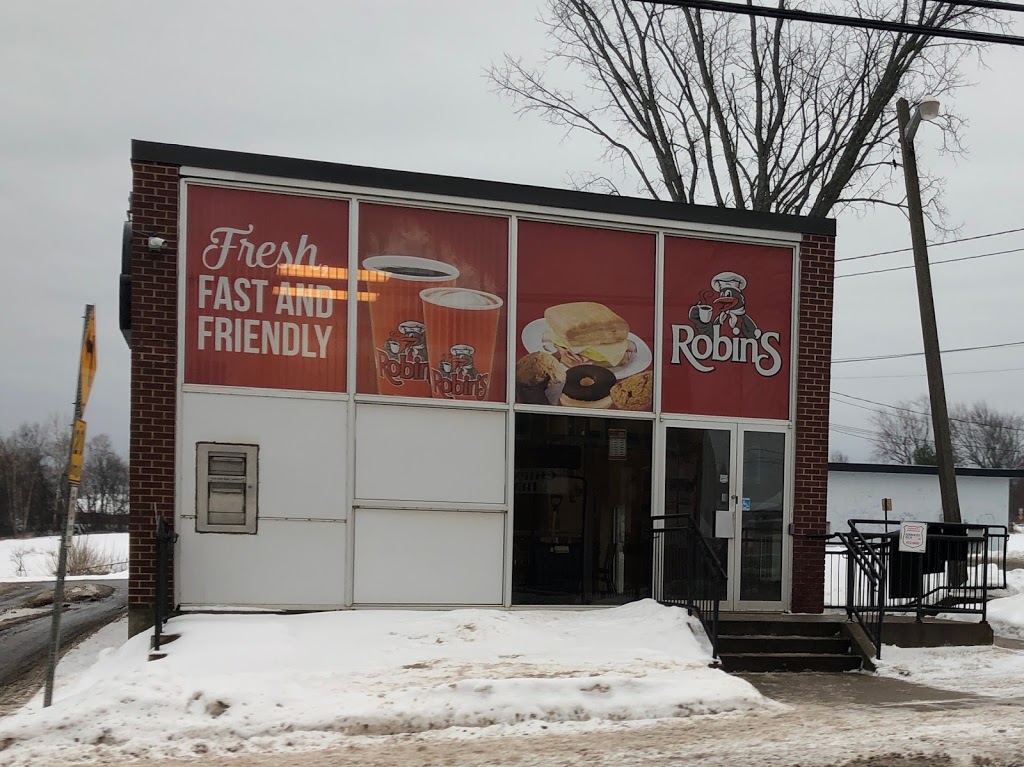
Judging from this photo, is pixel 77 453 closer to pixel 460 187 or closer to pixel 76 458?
pixel 76 458

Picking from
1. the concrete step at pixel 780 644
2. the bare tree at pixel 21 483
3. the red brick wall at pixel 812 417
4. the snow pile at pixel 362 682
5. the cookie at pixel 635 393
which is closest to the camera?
the snow pile at pixel 362 682

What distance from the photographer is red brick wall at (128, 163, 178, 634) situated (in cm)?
1037

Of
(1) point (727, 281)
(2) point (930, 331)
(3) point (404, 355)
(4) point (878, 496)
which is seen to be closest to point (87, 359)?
(3) point (404, 355)

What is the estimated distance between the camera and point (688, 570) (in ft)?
35.3

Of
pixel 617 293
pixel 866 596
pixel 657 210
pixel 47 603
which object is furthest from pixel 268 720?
pixel 47 603

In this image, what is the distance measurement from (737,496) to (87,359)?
7.69 m

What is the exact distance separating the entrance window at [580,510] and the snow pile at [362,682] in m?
1.02

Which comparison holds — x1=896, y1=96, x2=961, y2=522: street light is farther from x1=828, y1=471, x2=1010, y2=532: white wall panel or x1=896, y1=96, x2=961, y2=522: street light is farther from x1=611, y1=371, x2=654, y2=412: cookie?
x1=828, y1=471, x2=1010, y2=532: white wall panel

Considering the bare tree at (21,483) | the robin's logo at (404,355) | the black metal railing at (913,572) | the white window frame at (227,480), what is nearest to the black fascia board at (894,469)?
the black metal railing at (913,572)

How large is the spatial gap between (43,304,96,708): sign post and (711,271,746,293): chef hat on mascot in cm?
739

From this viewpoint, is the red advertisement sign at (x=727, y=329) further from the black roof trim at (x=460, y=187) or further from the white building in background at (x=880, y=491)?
the white building in background at (x=880, y=491)

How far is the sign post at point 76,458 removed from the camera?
24.8 ft

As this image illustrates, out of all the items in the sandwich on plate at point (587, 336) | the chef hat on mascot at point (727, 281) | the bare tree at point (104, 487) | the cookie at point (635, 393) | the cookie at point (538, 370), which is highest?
the chef hat on mascot at point (727, 281)

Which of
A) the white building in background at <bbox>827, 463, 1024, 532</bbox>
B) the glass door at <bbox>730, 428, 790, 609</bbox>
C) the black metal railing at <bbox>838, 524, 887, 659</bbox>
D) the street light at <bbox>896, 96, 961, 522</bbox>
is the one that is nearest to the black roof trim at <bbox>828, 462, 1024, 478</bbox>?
the white building in background at <bbox>827, 463, 1024, 532</bbox>
